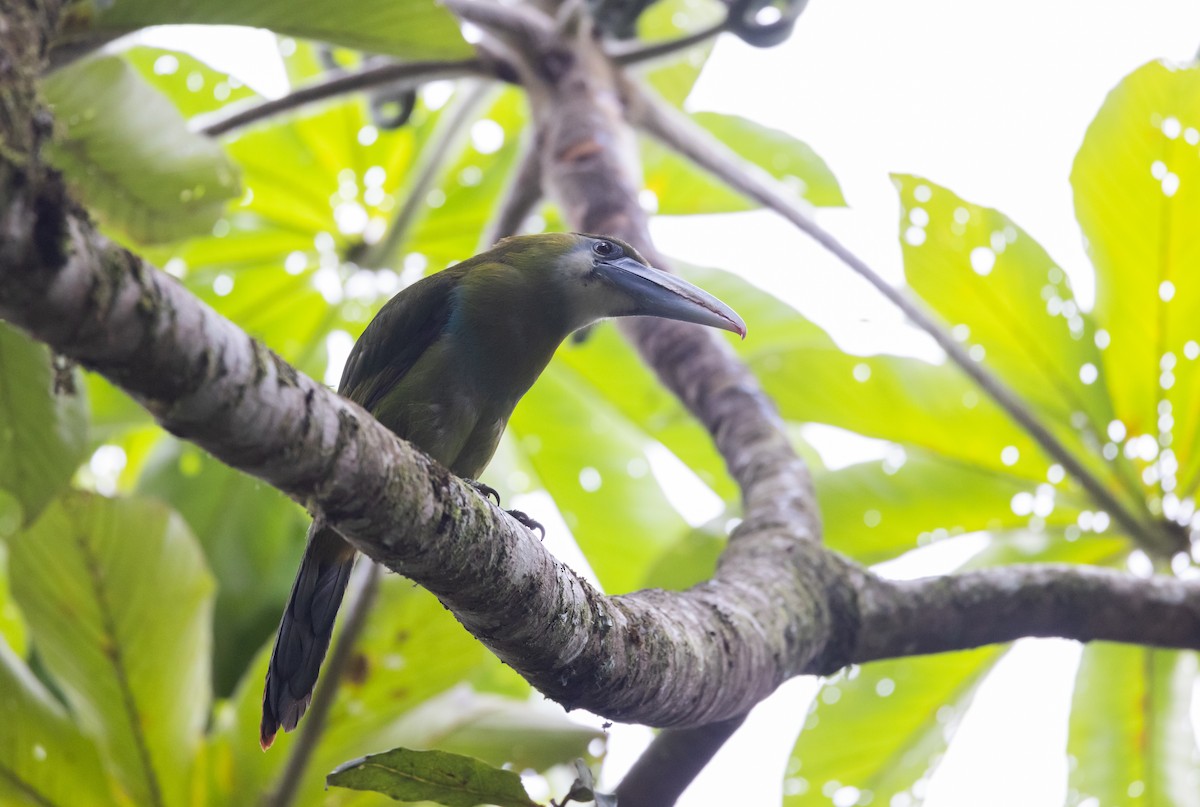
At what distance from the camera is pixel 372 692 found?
2650 millimetres

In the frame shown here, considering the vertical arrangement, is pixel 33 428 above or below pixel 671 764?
above

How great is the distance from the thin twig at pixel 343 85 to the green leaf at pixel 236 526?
1.01 meters

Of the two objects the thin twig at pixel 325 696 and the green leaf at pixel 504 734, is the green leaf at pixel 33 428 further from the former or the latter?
the green leaf at pixel 504 734

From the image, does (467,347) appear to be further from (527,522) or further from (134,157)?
(134,157)

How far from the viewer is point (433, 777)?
4.70 feet

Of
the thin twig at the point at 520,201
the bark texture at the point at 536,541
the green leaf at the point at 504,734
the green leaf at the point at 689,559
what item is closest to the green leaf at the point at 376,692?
the green leaf at the point at 504,734

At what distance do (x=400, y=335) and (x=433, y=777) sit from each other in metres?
1.04

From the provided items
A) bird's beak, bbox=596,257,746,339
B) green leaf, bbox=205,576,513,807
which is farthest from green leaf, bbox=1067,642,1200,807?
green leaf, bbox=205,576,513,807

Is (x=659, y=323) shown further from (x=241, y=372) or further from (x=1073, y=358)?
(x=241, y=372)

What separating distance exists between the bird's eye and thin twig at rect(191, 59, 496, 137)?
866mm

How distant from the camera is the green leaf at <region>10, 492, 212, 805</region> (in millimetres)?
2395

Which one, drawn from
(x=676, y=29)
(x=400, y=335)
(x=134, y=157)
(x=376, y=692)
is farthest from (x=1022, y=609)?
(x=676, y=29)

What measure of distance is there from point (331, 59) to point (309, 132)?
1.52 ft

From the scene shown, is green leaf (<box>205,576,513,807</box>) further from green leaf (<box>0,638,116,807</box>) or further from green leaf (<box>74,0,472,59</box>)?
green leaf (<box>74,0,472,59</box>)
